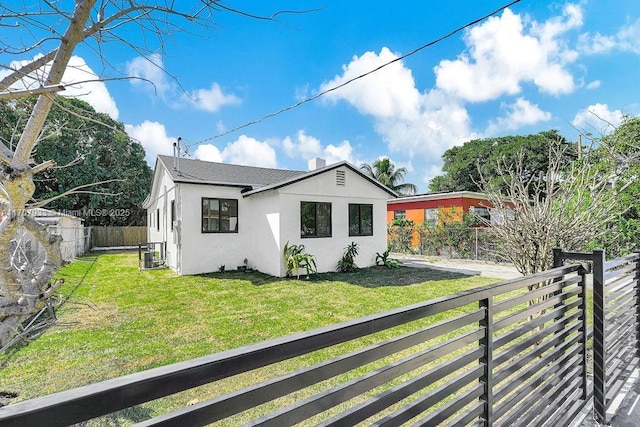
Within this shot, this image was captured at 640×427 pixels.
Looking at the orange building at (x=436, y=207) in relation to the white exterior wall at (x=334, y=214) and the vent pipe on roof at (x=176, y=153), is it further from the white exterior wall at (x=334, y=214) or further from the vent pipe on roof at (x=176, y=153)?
the vent pipe on roof at (x=176, y=153)

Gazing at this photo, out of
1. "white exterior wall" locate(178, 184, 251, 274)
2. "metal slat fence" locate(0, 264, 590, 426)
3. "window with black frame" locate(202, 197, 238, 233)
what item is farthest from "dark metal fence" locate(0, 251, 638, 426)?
"window with black frame" locate(202, 197, 238, 233)

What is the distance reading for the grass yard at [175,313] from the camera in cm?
376

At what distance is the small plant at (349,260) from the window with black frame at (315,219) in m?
0.93

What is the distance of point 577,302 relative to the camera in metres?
2.44

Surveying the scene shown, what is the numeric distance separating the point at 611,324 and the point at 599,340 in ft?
1.24

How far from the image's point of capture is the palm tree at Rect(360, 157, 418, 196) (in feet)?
83.7

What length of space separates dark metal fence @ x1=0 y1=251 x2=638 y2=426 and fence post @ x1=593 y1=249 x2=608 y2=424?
0.8 inches

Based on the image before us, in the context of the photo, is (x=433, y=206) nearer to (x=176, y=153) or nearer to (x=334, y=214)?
(x=334, y=214)

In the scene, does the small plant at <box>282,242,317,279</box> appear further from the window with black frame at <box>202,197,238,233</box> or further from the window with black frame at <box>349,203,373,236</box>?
the window with black frame at <box>202,197,238,233</box>

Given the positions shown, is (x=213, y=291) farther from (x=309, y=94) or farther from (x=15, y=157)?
(x=15, y=157)

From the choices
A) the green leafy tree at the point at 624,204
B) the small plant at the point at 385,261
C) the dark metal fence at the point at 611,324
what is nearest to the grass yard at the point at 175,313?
the small plant at the point at 385,261

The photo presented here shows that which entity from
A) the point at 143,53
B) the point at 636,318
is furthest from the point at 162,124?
the point at 636,318

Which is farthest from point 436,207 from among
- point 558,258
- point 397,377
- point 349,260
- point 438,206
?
point 397,377

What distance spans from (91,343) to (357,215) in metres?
8.66
